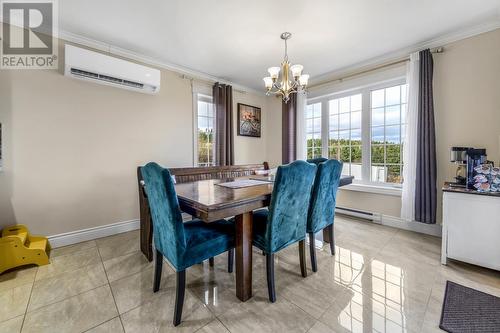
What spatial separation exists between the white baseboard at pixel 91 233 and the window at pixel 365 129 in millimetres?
3328

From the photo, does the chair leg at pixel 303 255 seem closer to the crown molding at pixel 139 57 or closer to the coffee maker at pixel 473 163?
the coffee maker at pixel 473 163

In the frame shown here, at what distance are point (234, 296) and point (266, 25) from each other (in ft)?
8.58

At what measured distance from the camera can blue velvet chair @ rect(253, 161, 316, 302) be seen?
1400mm

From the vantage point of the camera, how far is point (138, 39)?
2.51m

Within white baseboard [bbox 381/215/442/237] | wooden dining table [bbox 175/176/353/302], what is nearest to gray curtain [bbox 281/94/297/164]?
white baseboard [bbox 381/215/442/237]

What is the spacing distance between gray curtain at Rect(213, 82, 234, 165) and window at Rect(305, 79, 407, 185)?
4.94ft

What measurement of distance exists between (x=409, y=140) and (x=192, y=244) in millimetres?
2946

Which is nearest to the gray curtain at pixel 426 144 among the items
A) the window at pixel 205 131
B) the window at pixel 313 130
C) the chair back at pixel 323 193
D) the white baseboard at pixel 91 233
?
the chair back at pixel 323 193

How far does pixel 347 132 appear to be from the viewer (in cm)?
348

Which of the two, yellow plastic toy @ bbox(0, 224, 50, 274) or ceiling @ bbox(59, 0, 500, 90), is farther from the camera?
ceiling @ bbox(59, 0, 500, 90)

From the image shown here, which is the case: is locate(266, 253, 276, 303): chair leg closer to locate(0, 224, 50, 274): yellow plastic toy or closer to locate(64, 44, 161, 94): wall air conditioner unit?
locate(0, 224, 50, 274): yellow plastic toy

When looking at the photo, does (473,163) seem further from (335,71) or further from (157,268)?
(157,268)

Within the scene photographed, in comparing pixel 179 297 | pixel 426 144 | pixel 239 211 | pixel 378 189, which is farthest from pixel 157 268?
pixel 426 144

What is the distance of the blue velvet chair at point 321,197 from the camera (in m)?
1.82
